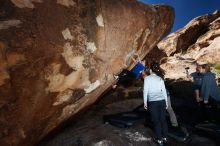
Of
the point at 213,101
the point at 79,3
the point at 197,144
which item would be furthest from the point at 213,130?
the point at 79,3

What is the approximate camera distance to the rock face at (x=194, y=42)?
53.9 ft

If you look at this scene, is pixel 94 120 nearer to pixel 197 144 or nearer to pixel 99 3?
pixel 197 144

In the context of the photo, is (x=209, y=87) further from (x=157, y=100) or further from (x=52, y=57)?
(x=52, y=57)

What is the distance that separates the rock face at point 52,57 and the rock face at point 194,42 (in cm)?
1154

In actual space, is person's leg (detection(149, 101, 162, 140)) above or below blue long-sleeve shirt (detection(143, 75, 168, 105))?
below

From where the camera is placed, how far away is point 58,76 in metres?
4.19

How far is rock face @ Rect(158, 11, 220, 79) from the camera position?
16.4m

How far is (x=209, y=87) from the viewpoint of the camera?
5.67 metres

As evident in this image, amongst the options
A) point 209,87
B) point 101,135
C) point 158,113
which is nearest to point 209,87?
point 209,87

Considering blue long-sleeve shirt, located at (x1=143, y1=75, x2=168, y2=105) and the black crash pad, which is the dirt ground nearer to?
the black crash pad

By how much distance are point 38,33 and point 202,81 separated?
3.93m

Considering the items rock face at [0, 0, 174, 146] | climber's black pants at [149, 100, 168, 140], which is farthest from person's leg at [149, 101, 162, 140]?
rock face at [0, 0, 174, 146]

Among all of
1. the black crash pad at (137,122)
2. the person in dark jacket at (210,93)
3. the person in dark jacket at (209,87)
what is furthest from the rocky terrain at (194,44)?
the black crash pad at (137,122)

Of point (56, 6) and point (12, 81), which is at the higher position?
point (56, 6)
